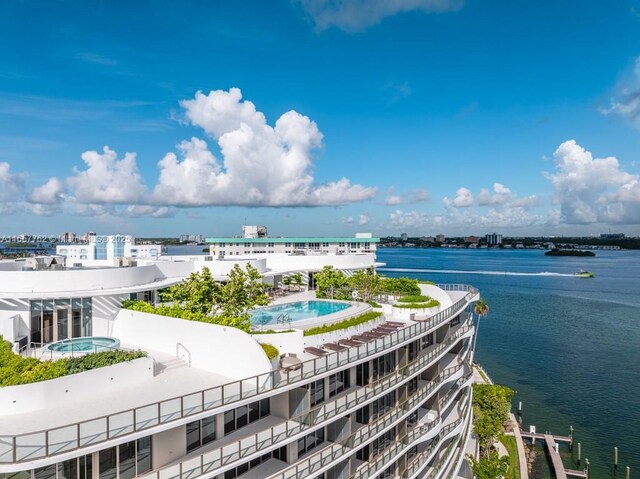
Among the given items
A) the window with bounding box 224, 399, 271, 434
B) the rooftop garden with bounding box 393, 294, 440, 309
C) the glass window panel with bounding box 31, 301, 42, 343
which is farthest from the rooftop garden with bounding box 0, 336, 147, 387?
the rooftop garden with bounding box 393, 294, 440, 309

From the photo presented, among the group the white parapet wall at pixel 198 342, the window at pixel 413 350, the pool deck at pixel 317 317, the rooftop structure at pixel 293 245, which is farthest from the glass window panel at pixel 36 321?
the rooftop structure at pixel 293 245

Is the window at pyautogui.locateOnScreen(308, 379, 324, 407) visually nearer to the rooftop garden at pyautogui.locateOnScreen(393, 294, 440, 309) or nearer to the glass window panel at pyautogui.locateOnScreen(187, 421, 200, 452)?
the glass window panel at pyautogui.locateOnScreen(187, 421, 200, 452)

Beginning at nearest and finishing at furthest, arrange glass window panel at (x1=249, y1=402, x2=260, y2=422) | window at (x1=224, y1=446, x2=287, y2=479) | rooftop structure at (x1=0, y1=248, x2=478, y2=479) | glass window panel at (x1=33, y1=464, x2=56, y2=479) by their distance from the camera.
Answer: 1. glass window panel at (x1=33, y1=464, x2=56, y2=479)
2. rooftop structure at (x1=0, y1=248, x2=478, y2=479)
3. window at (x1=224, y1=446, x2=287, y2=479)
4. glass window panel at (x1=249, y1=402, x2=260, y2=422)

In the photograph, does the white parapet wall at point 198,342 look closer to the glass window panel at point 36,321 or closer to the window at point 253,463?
the window at point 253,463

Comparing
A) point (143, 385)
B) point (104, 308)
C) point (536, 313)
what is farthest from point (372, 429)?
point (536, 313)

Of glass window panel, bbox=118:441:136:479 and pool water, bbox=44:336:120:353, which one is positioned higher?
pool water, bbox=44:336:120:353

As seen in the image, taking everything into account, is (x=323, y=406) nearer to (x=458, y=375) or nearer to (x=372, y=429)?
(x=372, y=429)
